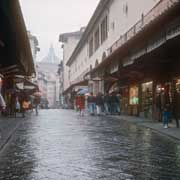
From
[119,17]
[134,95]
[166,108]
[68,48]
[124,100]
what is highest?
[68,48]

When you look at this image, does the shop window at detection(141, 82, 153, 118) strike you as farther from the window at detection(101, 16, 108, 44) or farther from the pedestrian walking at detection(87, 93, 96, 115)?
the window at detection(101, 16, 108, 44)

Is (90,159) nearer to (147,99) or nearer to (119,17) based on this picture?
(147,99)

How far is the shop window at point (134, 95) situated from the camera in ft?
101

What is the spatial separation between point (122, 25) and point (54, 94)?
444 ft

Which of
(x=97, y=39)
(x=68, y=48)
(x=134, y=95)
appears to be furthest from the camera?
(x=68, y=48)

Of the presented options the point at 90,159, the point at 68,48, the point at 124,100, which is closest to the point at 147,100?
the point at 124,100

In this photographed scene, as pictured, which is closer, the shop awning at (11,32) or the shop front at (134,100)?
the shop awning at (11,32)

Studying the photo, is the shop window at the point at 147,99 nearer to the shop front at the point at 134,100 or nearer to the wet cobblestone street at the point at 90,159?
the shop front at the point at 134,100

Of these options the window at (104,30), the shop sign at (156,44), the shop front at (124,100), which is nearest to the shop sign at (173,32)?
the shop sign at (156,44)

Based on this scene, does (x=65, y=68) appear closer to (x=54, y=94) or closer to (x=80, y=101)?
(x=54, y=94)

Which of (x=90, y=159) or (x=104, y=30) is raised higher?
(x=104, y=30)

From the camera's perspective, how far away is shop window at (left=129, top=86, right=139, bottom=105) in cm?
3073

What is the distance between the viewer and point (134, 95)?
3170 centimetres

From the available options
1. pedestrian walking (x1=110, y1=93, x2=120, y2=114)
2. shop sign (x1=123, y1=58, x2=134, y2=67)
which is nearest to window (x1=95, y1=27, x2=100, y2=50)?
pedestrian walking (x1=110, y1=93, x2=120, y2=114)
